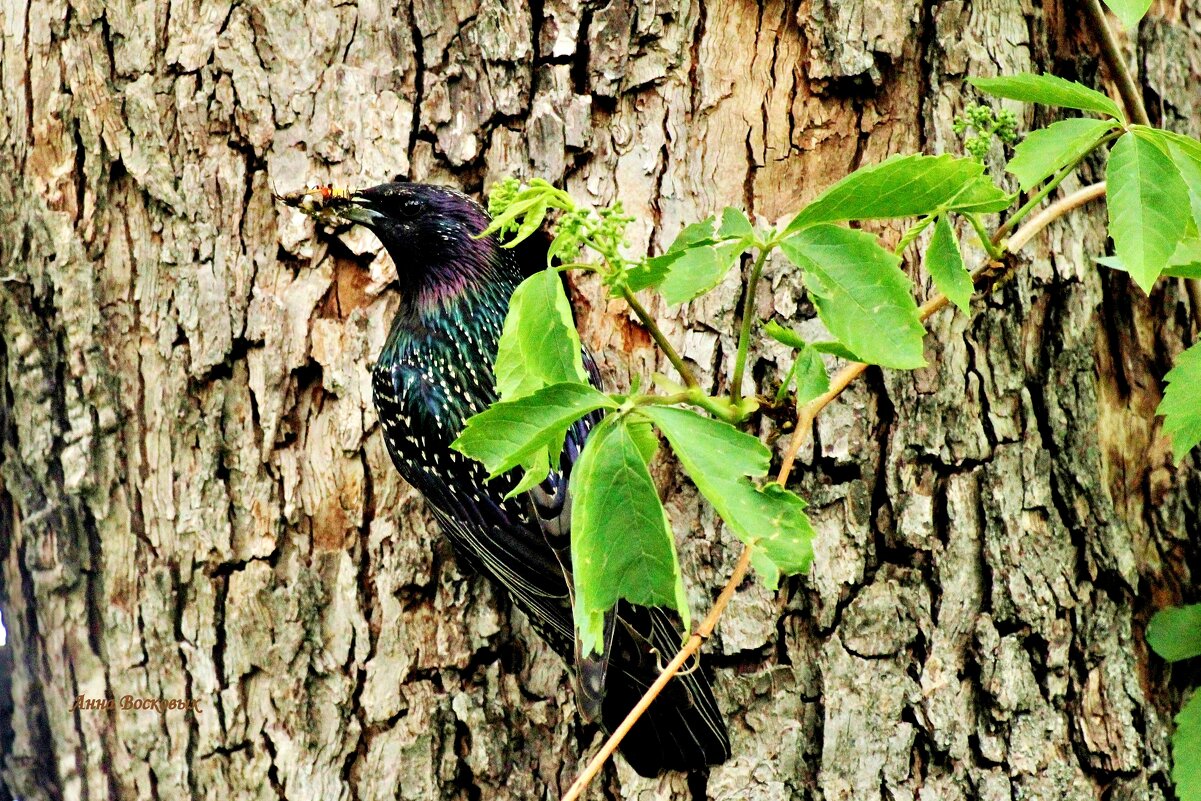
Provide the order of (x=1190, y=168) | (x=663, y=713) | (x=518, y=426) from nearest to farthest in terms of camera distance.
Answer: (x=518, y=426) < (x=1190, y=168) < (x=663, y=713)

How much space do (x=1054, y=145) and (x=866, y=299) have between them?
0.43m

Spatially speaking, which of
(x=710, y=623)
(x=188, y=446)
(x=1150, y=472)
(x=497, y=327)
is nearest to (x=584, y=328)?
(x=497, y=327)

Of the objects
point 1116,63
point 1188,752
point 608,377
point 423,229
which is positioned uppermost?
point 1116,63

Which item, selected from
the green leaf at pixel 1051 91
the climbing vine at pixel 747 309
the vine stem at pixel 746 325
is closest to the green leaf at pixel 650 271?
the climbing vine at pixel 747 309

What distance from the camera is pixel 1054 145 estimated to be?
59.5 inches

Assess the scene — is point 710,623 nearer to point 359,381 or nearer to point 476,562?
point 476,562

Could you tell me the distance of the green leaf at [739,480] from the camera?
1.25 meters

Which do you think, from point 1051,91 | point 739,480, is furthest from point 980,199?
point 739,480

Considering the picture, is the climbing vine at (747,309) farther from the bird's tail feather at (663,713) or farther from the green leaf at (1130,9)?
the bird's tail feather at (663,713)

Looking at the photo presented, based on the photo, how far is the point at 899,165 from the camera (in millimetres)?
1313

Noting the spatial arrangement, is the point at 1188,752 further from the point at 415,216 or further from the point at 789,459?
the point at 415,216

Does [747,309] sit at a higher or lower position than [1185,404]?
higher

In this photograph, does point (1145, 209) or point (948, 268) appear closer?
point (1145, 209)

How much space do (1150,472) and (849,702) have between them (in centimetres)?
88
